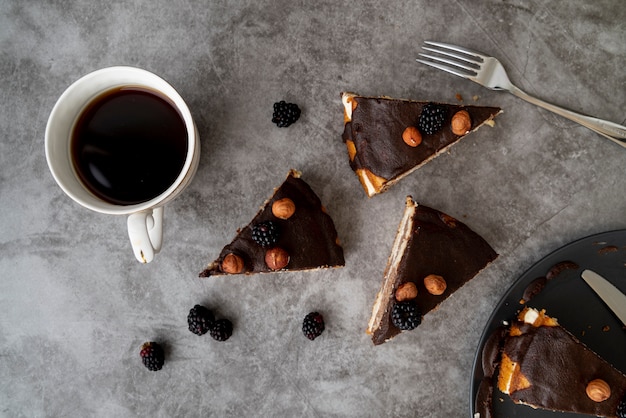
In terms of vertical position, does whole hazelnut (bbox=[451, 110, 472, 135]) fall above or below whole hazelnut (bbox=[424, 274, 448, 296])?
above

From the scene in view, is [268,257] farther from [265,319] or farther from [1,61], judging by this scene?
[1,61]

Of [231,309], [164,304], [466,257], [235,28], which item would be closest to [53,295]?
[164,304]

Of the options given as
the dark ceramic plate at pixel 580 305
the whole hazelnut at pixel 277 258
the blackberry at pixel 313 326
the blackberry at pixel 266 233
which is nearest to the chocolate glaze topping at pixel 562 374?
the dark ceramic plate at pixel 580 305

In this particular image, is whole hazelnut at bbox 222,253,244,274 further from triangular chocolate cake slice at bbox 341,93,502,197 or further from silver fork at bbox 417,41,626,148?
silver fork at bbox 417,41,626,148

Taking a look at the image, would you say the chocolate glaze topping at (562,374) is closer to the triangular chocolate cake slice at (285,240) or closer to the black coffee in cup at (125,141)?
the triangular chocolate cake slice at (285,240)

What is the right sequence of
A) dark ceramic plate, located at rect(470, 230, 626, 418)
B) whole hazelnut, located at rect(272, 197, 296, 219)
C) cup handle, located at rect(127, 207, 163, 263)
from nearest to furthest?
1. cup handle, located at rect(127, 207, 163, 263)
2. whole hazelnut, located at rect(272, 197, 296, 219)
3. dark ceramic plate, located at rect(470, 230, 626, 418)

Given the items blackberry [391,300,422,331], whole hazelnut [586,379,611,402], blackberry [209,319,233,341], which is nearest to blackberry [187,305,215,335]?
blackberry [209,319,233,341]

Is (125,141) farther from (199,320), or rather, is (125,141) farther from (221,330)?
(221,330)
